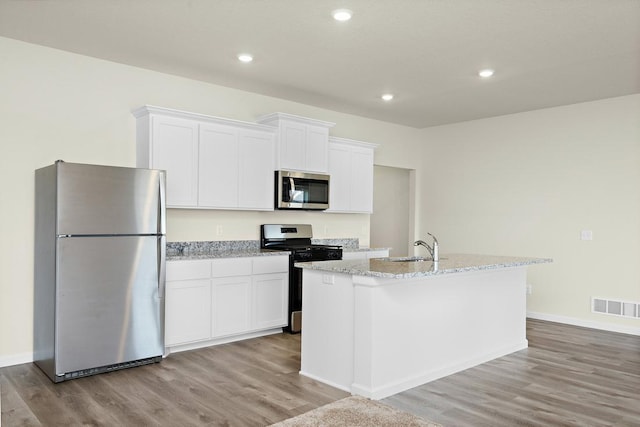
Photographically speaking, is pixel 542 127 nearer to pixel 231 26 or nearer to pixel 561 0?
pixel 561 0

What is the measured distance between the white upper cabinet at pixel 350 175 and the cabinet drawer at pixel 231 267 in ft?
5.20

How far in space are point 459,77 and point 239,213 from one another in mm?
2670

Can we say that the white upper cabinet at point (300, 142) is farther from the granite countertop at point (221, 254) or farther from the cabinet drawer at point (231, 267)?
the cabinet drawer at point (231, 267)

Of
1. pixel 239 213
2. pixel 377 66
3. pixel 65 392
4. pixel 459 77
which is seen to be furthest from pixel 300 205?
pixel 65 392

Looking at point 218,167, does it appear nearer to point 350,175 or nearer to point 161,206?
point 161,206

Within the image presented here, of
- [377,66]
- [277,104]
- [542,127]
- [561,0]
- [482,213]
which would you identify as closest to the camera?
[561,0]

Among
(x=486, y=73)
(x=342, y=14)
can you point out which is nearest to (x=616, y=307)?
(x=486, y=73)

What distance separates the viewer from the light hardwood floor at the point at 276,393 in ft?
9.89

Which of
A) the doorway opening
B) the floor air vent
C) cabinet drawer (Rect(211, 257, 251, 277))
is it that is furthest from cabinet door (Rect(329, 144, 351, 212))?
the floor air vent

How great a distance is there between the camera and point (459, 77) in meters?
4.86

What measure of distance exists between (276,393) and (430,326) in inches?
49.2

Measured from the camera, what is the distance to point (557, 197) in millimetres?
6098

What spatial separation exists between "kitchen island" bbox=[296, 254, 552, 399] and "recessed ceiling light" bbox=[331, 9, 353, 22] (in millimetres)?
1732

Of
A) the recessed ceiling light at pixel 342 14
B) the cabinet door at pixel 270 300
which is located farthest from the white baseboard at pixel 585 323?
the recessed ceiling light at pixel 342 14
